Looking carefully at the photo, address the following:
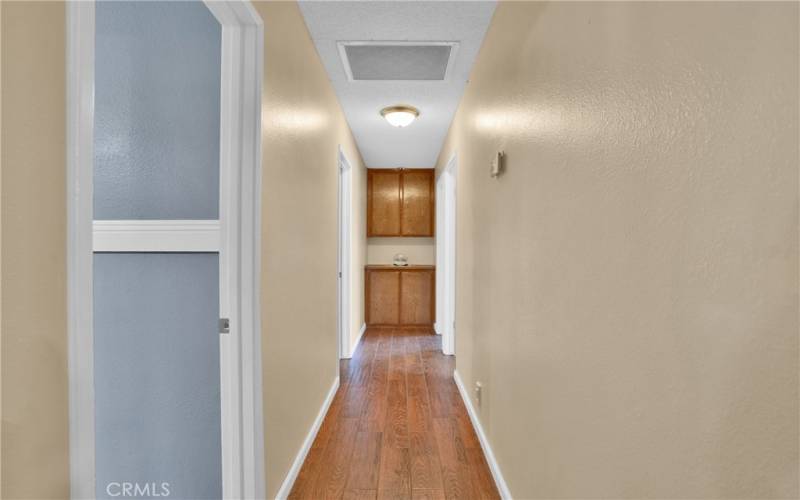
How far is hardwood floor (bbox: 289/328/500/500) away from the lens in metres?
1.88

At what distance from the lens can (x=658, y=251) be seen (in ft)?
2.44

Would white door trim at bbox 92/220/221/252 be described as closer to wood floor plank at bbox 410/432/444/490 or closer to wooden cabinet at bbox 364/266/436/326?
wood floor plank at bbox 410/432/444/490

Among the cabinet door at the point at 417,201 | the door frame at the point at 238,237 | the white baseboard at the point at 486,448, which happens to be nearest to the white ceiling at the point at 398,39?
the door frame at the point at 238,237

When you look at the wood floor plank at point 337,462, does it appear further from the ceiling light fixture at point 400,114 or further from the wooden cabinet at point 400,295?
the wooden cabinet at point 400,295

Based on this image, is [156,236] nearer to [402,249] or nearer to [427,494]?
[427,494]

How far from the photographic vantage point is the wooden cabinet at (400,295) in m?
5.45

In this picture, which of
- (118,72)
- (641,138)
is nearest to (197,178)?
(118,72)

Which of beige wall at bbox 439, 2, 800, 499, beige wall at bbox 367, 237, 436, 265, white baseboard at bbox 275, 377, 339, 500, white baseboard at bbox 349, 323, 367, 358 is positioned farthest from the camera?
beige wall at bbox 367, 237, 436, 265

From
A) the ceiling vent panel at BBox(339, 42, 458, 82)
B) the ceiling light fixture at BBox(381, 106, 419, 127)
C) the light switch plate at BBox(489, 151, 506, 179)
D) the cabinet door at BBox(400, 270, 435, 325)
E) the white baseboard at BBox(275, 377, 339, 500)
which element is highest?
the ceiling vent panel at BBox(339, 42, 458, 82)

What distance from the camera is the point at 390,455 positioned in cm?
216

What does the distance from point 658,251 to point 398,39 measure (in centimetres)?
189

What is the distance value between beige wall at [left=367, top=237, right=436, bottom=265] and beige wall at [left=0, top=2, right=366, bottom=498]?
207 cm

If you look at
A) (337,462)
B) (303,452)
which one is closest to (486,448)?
(337,462)

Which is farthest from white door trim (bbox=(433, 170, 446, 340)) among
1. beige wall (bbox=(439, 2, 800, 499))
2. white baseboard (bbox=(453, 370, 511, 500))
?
Answer: beige wall (bbox=(439, 2, 800, 499))
